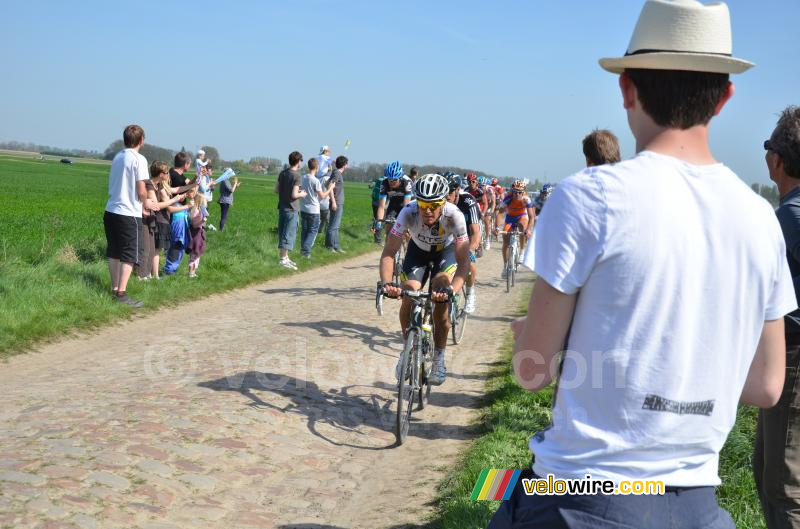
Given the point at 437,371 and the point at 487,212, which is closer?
the point at 437,371

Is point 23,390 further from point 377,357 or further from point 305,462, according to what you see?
point 377,357

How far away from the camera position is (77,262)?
47.2ft

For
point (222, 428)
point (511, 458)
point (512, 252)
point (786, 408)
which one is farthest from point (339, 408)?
point (512, 252)

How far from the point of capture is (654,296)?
1.86 meters

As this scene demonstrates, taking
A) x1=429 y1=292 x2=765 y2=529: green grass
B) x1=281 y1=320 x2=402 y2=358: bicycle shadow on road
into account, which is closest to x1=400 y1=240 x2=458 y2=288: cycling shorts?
x1=429 y1=292 x2=765 y2=529: green grass

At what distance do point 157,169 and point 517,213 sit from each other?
7.78m

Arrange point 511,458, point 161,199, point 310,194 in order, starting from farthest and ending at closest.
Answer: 1. point 310,194
2. point 161,199
3. point 511,458

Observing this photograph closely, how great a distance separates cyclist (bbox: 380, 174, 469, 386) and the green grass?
0.83m

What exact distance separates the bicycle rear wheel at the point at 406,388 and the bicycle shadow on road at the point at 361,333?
9.93 feet

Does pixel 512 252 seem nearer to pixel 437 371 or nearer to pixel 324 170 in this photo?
pixel 324 170

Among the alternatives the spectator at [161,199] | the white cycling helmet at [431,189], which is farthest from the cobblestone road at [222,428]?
the spectator at [161,199]

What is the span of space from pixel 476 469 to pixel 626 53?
4.46m

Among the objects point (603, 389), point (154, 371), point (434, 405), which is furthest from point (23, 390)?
point (603, 389)

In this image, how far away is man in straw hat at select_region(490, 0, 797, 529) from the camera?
1.85 m
